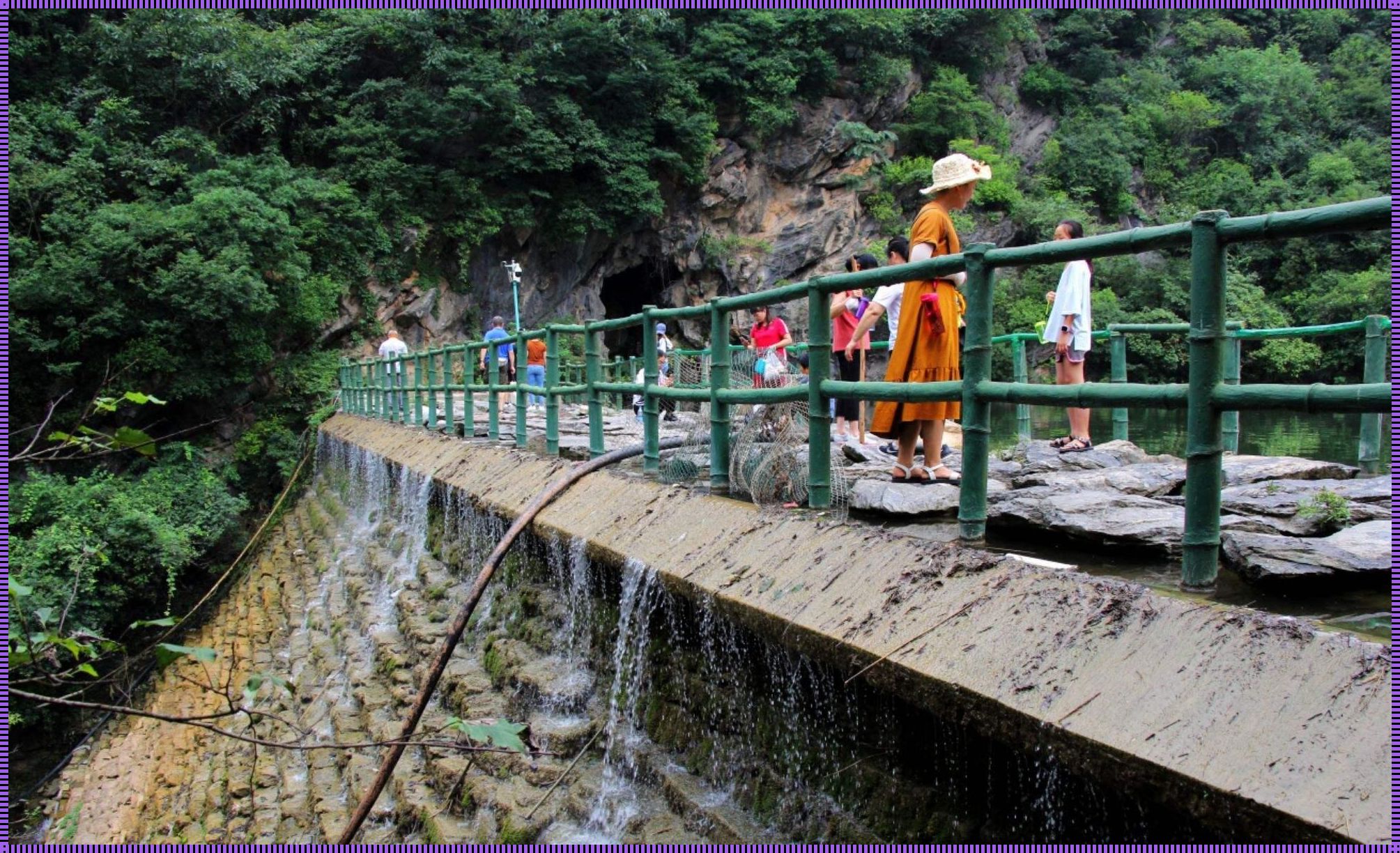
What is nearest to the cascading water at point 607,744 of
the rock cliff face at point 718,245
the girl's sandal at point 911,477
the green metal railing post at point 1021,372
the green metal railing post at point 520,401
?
the green metal railing post at point 520,401

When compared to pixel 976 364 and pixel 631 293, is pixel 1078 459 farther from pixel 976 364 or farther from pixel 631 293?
pixel 631 293

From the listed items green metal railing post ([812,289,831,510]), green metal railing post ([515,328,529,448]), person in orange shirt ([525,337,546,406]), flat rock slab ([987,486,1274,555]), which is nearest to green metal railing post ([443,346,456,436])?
person in orange shirt ([525,337,546,406])

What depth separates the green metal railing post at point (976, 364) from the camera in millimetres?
3074

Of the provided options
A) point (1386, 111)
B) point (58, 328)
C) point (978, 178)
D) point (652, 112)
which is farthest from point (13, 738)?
point (1386, 111)

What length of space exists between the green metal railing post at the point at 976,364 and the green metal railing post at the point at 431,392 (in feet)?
25.7

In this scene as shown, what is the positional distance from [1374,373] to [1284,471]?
1251 millimetres

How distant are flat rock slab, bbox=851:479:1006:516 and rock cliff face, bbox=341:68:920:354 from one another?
75.3 feet

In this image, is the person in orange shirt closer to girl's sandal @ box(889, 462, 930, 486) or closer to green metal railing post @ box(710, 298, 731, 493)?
green metal railing post @ box(710, 298, 731, 493)

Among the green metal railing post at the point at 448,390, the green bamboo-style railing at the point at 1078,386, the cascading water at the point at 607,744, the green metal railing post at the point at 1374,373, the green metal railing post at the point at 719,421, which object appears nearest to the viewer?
the green bamboo-style railing at the point at 1078,386

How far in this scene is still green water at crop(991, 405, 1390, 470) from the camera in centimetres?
1068

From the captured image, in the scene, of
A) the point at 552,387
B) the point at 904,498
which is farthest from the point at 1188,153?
the point at 904,498

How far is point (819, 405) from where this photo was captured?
3785mm

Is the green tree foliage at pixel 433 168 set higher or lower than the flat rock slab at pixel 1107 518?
higher

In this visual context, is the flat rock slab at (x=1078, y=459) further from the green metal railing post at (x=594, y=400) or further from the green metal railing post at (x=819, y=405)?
the green metal railing post at (x=594, y=400)
